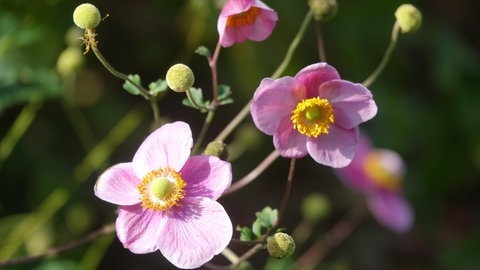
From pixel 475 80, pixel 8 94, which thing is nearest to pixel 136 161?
pixel 8 94

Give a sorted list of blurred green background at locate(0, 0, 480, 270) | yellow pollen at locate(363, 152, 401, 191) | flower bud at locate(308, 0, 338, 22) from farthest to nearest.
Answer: yellow pollen at locate(363, 152, 401, 191) < blurred green background at locate(0, 0, 480, 270) < flower bud at locate(308, 0, 338, 22)

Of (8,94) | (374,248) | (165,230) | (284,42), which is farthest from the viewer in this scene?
(374,248)

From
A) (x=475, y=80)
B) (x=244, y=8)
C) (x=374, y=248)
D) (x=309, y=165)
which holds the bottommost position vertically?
(x=374, y=248)

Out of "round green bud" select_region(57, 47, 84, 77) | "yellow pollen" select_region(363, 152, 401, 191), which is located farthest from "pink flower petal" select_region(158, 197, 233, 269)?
"yellow pollen" select_region(363, 152, 401, 191)

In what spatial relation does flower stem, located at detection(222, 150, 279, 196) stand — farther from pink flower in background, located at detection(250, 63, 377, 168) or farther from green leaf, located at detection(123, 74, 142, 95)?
green leaf, located at detection(123, 74, 142, 95)

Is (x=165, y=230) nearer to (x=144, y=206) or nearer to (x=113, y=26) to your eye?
(x=144, y=206)

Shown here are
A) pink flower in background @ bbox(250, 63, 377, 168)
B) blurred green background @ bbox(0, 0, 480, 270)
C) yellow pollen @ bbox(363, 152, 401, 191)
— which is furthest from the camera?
yellow pollen @ bbox(363, 152, 401, 191)
